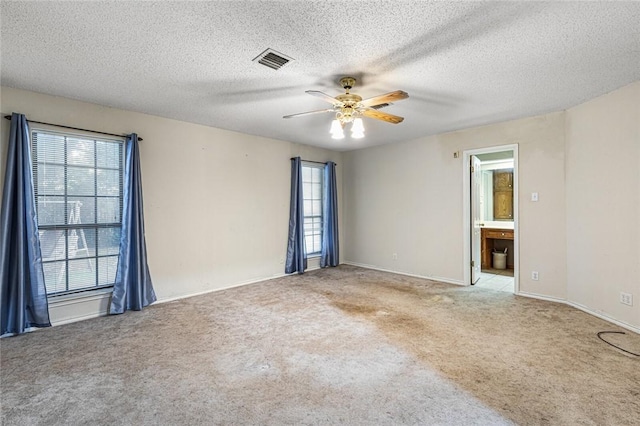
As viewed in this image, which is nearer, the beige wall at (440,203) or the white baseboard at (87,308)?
the white baseboard at (87,308)

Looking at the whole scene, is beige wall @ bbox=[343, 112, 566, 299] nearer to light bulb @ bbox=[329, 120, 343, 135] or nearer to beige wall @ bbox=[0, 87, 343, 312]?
beige wall @ bbox=[0, 87, 343, 312]

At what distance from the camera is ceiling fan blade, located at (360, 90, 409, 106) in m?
2.51

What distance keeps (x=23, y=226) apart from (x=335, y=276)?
13.9ft

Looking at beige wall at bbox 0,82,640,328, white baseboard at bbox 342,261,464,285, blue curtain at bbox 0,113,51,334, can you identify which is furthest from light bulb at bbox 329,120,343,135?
white baseboard at bbox 342,261,464,285

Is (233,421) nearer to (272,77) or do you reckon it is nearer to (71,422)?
(71,422)

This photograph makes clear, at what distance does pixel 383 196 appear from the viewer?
596 cm

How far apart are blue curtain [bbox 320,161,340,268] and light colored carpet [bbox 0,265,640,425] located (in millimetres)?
2450

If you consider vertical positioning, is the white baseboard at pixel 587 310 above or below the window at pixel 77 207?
below

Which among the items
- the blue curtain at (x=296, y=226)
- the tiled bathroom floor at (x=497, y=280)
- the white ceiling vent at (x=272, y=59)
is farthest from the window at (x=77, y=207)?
the tiled bathroom floor at (x=497, y=280)

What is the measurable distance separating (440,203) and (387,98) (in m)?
3.00

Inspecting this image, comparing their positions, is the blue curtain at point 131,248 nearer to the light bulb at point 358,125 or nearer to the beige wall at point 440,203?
the light bulb at point 358,125

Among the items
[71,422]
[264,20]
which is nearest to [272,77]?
[264,20]

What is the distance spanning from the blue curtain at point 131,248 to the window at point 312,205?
9.73 feet

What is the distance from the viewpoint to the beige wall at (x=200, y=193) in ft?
12.1
